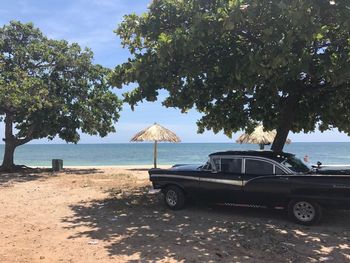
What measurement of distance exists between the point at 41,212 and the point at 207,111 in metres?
6.02

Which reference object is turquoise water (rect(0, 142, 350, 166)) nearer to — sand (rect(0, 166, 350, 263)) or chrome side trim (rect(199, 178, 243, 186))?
sand (rect(0, 166, 350, 263))

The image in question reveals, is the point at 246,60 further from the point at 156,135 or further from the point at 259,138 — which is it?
the point at 156,135

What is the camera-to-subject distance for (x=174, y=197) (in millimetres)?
10656

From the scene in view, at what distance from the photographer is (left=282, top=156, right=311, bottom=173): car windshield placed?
31.2 feet

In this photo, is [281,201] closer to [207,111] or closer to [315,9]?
[315,9]

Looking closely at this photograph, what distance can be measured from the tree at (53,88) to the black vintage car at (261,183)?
37.2 ft

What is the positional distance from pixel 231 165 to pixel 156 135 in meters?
14.3

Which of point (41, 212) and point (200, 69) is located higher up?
point (200, 69)

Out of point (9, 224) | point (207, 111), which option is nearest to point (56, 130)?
point (207, 111)

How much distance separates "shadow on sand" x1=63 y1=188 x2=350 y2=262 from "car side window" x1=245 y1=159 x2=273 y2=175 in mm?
1086

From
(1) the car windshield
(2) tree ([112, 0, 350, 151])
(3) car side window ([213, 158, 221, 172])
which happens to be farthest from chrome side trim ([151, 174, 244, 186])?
(2) tree ([112, 0, 350, 151])

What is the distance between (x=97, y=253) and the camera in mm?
7102

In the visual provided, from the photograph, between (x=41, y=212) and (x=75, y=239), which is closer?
(x=75, y=239)

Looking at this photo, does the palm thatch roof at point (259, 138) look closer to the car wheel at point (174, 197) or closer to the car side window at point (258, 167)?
the car wheel at point (174, 197)
